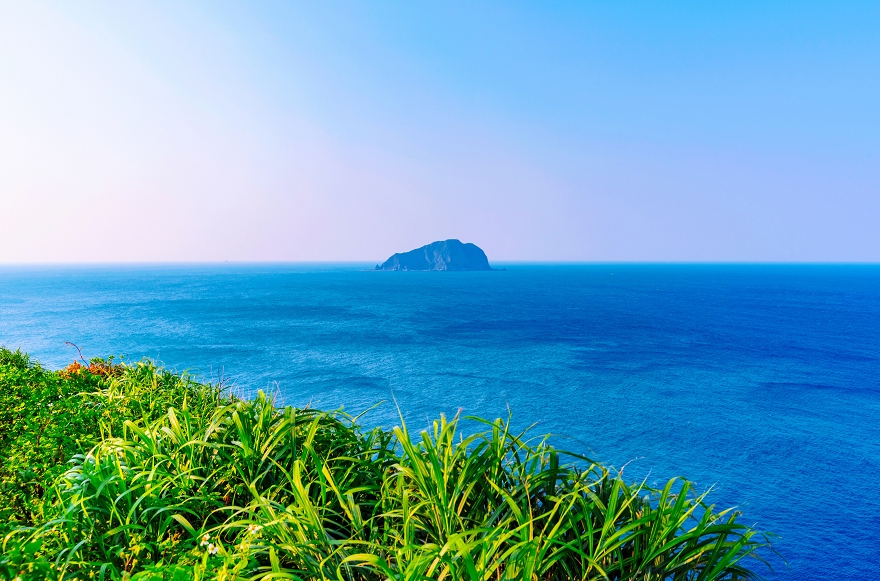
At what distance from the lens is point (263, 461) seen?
3.56m

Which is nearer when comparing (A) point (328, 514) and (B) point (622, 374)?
(A) point (328, 514)

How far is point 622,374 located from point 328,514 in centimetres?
4113

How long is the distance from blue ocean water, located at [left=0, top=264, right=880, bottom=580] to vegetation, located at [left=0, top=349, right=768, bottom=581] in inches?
28.0

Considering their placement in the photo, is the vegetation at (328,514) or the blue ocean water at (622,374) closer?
the vegetation at (328,514)

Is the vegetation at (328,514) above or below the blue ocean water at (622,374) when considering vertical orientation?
above

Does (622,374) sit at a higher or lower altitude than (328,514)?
lower

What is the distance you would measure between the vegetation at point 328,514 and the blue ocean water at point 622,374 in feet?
2.34

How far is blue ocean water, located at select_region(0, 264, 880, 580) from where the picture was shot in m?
A: 23.1


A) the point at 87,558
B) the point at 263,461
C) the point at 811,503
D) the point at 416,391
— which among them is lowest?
the point at 811,503

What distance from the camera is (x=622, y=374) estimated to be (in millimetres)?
40500

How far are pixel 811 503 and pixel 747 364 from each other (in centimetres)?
2581

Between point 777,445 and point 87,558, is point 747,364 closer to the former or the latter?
point 777,445

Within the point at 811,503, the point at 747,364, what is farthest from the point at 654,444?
the point at 747,364

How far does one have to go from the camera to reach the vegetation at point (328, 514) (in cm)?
249
